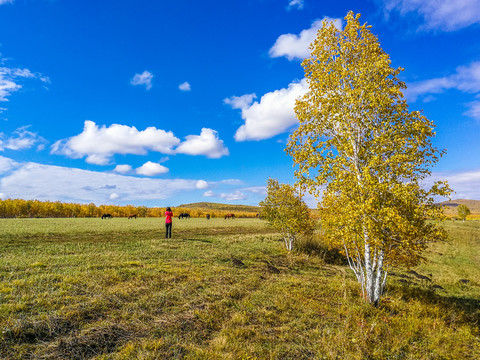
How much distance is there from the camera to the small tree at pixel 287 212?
25.8 m

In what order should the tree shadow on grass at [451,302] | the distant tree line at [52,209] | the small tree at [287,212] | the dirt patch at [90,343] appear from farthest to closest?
the distant tree line at [52,209] → the small tree at [287,212] → the tree shadow on grass at [451,302] → the dirt patch at [90,343]

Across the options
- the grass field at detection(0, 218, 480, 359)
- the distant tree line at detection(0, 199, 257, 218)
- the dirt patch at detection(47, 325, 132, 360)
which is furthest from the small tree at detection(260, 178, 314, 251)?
the distant tree line at detection(0, 199, 257, 218)

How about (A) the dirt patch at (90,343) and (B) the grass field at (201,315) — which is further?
(B) the grass field at (201,315)

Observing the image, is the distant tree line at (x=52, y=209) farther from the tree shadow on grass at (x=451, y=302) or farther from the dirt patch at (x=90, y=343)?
the tree shadow on grass at (x=451, y=302)

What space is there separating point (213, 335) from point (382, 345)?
218 inches

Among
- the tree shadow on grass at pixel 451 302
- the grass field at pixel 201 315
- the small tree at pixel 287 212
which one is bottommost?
the tree shadow on grass at pixel 451 302

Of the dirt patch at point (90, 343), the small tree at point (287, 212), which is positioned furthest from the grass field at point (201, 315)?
the small tree at point (287, 212)

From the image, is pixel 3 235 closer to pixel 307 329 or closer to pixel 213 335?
pixel 213 335

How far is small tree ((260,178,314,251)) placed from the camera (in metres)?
25.8

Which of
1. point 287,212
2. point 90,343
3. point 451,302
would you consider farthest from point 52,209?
point 451,302

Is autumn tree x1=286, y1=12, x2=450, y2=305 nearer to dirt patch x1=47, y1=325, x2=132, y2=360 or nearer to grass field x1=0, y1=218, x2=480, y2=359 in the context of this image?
grass field x1=0, y1=218, x2=480, y2=359

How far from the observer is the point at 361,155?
12398 millimetres

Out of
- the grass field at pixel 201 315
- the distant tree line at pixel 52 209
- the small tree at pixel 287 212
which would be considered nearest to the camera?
the grass field at pixel 201 315

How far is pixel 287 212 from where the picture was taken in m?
25.8
